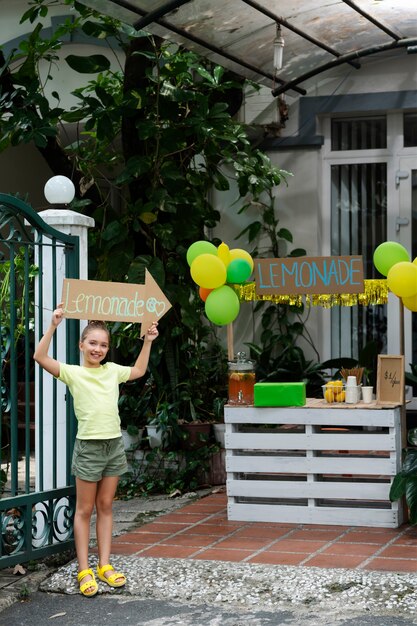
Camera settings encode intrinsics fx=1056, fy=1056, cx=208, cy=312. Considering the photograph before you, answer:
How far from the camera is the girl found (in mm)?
5527

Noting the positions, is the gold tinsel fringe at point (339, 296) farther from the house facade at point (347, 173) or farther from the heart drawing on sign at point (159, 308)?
the house facade at point (347, 173)

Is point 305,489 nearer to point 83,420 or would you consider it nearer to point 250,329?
point 83,420

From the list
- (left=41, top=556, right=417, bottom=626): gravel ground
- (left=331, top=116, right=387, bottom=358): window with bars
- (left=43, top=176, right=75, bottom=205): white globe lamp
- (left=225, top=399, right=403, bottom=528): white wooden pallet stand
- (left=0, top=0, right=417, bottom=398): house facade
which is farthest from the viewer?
(left=331, top=116, right=387, bottom=358): window with bars

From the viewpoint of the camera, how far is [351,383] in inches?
269

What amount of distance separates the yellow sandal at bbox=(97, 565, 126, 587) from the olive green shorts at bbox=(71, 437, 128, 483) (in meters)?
0.46

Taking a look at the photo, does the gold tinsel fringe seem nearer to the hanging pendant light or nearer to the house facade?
the hanging pendant light

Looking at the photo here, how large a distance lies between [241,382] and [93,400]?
1.67 m

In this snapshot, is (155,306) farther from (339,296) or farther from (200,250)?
(339,296)

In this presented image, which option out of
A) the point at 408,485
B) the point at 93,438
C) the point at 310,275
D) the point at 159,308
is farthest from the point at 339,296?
the point at 93,438

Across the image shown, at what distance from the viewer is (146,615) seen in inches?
200

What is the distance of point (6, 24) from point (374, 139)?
4190mm

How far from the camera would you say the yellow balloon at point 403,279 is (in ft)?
21.1

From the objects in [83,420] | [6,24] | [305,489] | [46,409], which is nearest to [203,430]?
[305,489]

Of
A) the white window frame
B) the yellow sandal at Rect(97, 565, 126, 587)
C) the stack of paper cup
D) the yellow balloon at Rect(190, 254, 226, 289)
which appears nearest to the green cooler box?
the stack of paper cup
